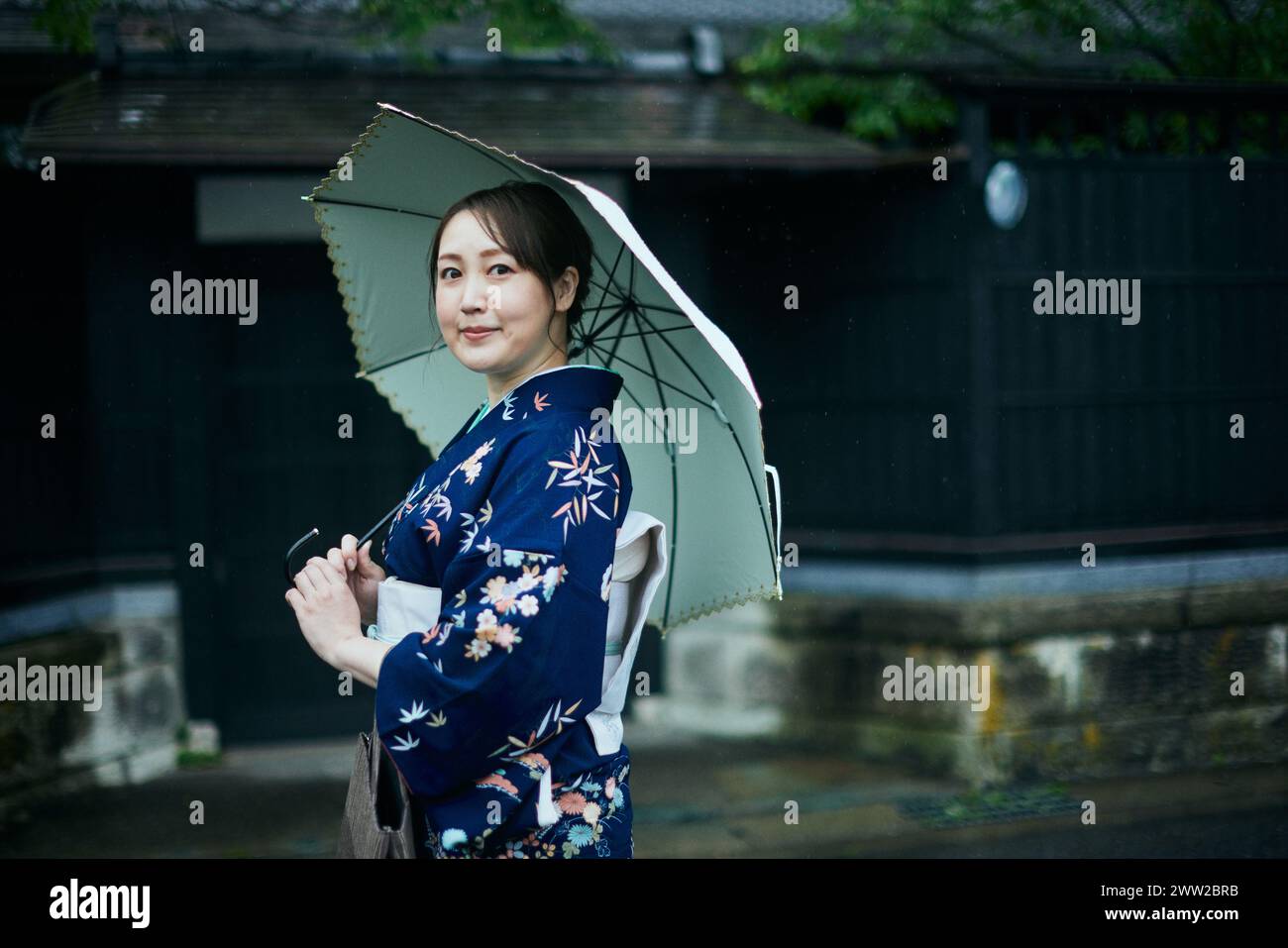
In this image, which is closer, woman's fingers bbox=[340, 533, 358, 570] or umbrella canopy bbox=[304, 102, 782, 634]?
woman's fingers bbox=[340, 533, 358, 570]

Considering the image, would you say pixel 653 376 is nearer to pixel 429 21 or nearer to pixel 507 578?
pixel 507 578

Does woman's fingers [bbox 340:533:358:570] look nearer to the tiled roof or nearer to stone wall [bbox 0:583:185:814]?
the tiled roof

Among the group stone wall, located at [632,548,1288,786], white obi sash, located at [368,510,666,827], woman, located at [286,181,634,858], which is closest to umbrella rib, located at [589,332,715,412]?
woman, located at [286,181,634,858]

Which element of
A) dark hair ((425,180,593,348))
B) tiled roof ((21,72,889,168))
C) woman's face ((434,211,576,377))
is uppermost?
tiled roof ((21,72,889,168))

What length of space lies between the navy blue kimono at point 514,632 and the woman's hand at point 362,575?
11 cm

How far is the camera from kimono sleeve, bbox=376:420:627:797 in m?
1.99

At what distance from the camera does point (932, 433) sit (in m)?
6.14

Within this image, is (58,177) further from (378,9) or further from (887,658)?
(887,658)

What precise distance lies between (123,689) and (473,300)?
15.0ft

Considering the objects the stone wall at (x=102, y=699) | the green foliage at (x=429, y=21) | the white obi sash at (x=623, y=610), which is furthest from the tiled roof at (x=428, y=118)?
the white obi sash at (x=623, y=610)

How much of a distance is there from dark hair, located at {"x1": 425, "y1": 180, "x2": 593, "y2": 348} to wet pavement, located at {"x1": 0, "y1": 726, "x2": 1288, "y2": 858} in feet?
11.1

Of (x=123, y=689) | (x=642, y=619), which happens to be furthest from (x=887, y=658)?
(x=642, y=619)

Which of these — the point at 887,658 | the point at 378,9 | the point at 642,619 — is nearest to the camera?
the point at 642,619

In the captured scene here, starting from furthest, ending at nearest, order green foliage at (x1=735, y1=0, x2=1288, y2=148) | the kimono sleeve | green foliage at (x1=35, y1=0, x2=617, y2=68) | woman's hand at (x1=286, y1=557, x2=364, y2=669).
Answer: green foliage at (x1=735, y1=0, x2=1288, y2=148)
green foliage at (x1=35, y1=0, x2=617, y2=68)
woman's hand at (x1=286, y1=557, x2=364, y2=669)
the kimono sleeve
